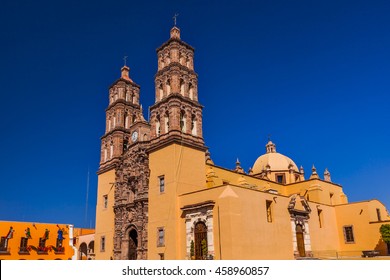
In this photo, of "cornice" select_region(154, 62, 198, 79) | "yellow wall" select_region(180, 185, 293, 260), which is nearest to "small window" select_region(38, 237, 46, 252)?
"yellow wall" select_region(180, 185, 293, 260)

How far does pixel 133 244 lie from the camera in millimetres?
31688

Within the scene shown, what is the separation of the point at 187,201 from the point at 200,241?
310 cm

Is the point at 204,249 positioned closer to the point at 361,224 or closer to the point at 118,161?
the point at 118,161

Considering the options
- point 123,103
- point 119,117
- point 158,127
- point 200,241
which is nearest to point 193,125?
point 158,127

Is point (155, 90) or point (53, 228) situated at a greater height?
point (155, 90)

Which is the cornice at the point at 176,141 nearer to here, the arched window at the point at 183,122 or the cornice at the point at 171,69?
the arched window at the point at 183,122

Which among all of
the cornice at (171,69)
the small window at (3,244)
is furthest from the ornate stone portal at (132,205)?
the small window at (3,244)

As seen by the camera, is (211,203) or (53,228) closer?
(211,203)

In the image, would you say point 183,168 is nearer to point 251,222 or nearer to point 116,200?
point 251,222

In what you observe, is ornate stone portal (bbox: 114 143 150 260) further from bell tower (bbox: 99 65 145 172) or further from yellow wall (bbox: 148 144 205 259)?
bell tower (bbox: 99 65 145 172)

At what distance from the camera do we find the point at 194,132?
30.7 metres
